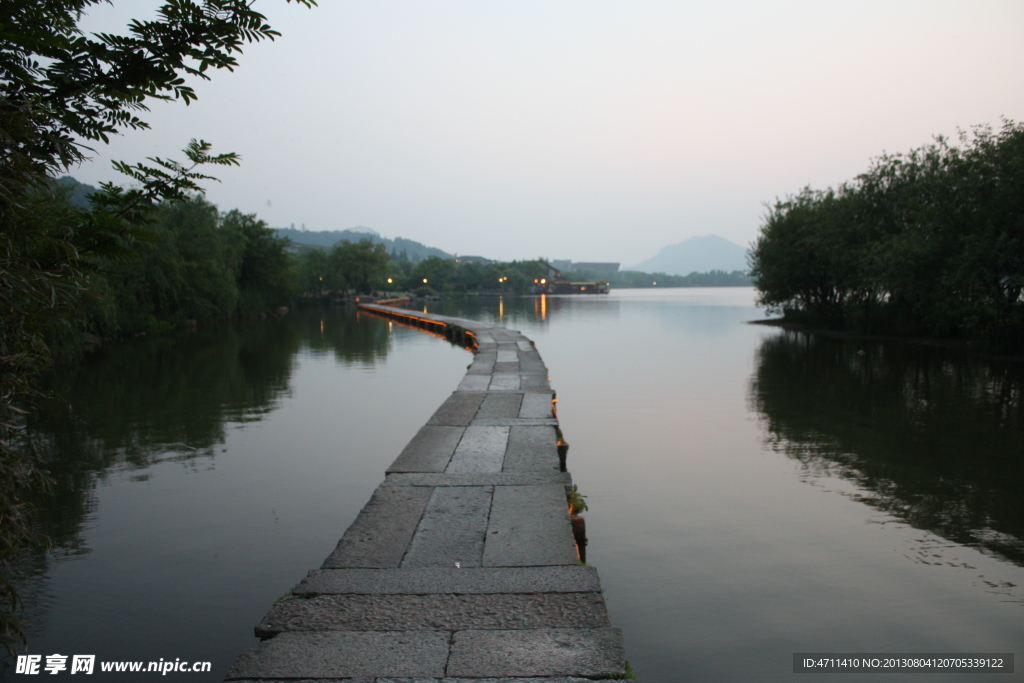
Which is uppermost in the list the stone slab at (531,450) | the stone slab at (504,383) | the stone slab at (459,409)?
the stone slab at (531,450)

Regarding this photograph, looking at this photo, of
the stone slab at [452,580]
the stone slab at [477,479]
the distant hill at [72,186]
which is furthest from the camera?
the distant hill at [72,186]

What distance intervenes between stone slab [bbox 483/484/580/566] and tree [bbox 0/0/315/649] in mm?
2765

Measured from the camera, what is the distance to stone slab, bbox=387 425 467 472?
7352 millimetres

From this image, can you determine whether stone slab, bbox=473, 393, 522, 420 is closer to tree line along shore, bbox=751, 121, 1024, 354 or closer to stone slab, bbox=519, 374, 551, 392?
stone slab, bbox=519, 374, 551, 392

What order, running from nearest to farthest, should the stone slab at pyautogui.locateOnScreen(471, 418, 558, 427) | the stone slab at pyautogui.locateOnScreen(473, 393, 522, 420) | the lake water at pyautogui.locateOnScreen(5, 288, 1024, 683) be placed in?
the lake water at pyautogui.locateOnScreen(5, 288, 1024, 683) < the stone slab at pyautogui.locateOnScreen(471, 418, 558, 427) < the stone slab at pyautogui.locateOnScreen(473, 393, 522, 420)

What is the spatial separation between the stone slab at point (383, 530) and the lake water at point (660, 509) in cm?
71

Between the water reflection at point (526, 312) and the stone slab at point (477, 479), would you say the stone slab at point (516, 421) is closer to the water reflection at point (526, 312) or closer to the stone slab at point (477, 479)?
the stone slab at point (477, 479)

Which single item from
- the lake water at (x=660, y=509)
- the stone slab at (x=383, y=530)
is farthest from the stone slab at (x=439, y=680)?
the stone slab at (x=383, y=530)

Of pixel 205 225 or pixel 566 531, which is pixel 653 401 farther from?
pixel 205 225

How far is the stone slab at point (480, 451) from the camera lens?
7340 mm

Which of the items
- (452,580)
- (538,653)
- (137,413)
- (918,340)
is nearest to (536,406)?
(452,580)

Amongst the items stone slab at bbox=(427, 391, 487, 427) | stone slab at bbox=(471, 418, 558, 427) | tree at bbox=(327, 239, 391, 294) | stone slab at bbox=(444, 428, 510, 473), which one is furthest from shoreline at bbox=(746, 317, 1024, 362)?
tree at bbox=(327, 239, 391, 294)

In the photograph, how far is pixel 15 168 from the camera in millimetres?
3393

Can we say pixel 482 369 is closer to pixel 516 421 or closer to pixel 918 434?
pixel 516 421
